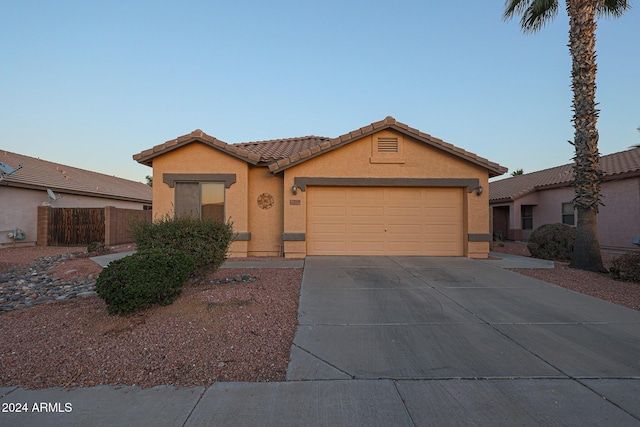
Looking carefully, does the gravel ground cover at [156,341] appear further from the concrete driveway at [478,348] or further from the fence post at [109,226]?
A: the fence post at [109,226]

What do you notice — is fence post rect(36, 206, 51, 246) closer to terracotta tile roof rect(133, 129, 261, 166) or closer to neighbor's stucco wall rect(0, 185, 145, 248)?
neighbor's stucco wall rect(0, 185, 145, 248)

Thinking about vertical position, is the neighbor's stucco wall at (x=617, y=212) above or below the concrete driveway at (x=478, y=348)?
above

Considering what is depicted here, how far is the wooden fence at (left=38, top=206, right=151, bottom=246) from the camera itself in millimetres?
16266

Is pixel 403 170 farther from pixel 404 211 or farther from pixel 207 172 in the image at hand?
pixel 207 172

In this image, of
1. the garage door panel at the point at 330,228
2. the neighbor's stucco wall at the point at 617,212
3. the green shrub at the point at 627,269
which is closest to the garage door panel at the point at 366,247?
the garage door panel at the point at 330,228

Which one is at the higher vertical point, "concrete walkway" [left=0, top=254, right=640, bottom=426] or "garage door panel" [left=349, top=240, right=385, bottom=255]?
"garage door panel" [left=349, top=240, right=385, bottom=255]

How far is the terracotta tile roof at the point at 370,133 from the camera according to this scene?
11078 millimetres

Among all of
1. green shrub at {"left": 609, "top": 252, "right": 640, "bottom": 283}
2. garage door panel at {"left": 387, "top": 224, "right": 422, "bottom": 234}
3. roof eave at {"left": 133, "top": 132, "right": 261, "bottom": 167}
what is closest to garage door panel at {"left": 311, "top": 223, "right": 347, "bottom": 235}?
garage door panel at {"left": 387, "top": 224, "right": 422, "bottom": 234}

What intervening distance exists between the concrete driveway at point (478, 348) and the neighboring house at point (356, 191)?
13.4ft

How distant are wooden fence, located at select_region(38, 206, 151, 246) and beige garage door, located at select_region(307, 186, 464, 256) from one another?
9.82 meters

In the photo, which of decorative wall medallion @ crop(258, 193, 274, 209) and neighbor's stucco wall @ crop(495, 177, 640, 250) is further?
neighbor's stucco wall @ crop(495, 177, 640, 250)

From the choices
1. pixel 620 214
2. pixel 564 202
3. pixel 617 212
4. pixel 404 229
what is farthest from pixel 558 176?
pixel 404 229

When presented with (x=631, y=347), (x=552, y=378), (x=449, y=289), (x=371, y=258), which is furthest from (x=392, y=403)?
(x=371, y=258)

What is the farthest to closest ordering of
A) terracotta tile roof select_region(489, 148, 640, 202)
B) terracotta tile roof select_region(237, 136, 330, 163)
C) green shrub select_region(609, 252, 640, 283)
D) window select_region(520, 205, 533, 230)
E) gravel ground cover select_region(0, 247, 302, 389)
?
window select_region(520, 205, 533, 230), terracotta tile roof select_region(489, 148, 640, 202), terracotta tile roof select_region(237, 136, 330, 163), green shrub select_region(609, 252, 640, 283), gravel ground cover select_region(0, 247, 302, 389)
